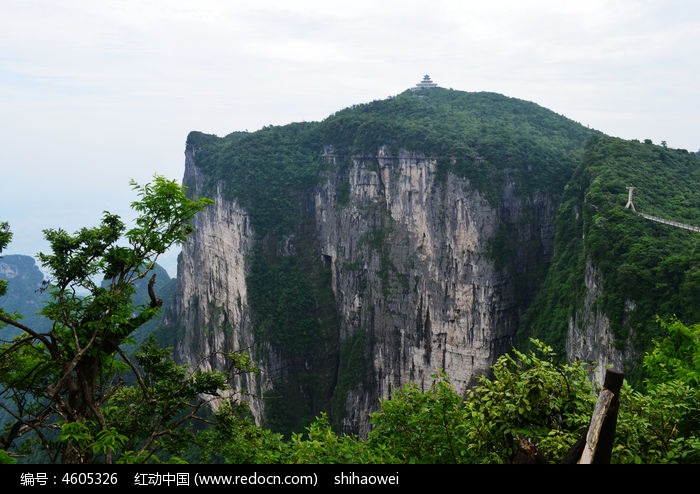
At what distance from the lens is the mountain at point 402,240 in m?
32.2

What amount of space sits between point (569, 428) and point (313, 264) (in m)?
46.4

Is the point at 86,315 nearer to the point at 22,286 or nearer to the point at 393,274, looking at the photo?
the point at 393,274

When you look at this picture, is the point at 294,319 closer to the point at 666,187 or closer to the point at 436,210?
the point at 436,210

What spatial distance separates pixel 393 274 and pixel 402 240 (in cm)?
309

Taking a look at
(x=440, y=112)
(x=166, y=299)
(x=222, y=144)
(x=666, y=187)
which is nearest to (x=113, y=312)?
(x=666, y=187)

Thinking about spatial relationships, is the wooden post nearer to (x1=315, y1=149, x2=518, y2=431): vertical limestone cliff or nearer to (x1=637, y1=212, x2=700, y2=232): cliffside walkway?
(x1=637, y1=212, x2=700, y2=232): cliffside walkway

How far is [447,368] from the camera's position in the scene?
4072cm

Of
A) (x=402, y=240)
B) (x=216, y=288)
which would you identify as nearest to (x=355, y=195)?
(x=402, y=240)

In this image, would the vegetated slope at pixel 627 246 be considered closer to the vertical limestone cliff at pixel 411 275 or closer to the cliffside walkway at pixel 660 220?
the cliffside walkway at pixel 660 220

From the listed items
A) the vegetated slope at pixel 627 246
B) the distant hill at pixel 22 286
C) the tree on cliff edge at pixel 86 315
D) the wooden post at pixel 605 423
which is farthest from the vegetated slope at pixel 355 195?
the distant hill at pixel 22 286

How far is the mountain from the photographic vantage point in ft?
106

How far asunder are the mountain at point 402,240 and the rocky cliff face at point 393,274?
14 cm

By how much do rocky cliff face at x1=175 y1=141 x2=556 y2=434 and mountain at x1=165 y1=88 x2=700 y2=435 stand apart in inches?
5.5
